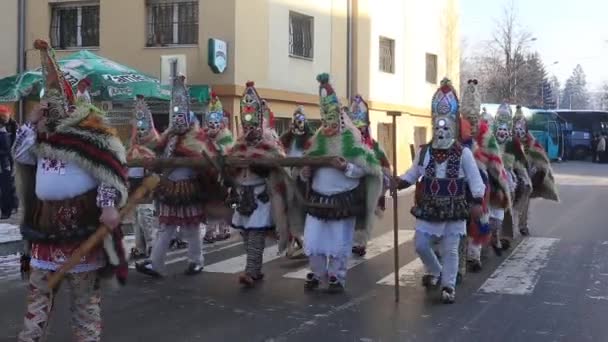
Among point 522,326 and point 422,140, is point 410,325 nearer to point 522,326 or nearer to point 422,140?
point 522,326

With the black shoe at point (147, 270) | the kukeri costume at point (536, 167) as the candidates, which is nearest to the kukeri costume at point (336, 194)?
the black shoe at point (147, 270)

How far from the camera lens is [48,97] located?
17.1ft

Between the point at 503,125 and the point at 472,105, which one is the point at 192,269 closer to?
Answer: the point at 472,105

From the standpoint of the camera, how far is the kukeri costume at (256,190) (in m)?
8.48

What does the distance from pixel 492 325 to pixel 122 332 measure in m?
3.18


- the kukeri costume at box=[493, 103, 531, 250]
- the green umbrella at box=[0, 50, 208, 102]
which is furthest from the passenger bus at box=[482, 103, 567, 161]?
the kukeri costume at box=[493, 103, 531, 250]

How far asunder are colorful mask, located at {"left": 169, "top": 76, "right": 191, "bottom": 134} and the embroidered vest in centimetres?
289

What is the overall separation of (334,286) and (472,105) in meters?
3.23

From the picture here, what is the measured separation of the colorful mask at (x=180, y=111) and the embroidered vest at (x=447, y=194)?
9.47 feet

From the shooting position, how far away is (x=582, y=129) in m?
46.1

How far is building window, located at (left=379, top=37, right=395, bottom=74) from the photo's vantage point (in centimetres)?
2680

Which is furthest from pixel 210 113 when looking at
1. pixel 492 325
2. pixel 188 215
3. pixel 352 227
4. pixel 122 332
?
pixel 492 325

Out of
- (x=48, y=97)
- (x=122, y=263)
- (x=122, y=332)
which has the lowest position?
(x=122, y=332)

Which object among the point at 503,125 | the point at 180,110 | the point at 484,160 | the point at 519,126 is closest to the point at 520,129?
the point at 519,126
